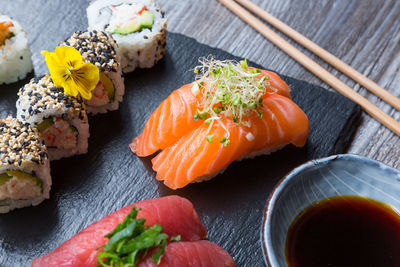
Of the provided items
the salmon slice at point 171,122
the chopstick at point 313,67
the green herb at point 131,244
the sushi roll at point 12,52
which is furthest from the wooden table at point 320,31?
the green herb at point 131,244

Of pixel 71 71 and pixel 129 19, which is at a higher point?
pixel 129 19

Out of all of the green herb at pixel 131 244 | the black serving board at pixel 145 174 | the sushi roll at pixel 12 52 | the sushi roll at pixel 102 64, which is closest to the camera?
the green herb at pixel 131 244

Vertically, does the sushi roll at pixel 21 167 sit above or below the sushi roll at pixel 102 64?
below

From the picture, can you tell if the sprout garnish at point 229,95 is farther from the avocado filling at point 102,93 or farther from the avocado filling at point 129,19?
the avocado filling at point 129,19

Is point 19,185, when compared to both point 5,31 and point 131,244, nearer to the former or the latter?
point 131,244

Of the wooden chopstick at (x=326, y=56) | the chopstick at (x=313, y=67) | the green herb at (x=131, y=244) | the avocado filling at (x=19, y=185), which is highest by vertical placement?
the wooden chopstick at (x=326, y=56)

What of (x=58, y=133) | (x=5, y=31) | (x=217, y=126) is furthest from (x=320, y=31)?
(x=5, y=31)

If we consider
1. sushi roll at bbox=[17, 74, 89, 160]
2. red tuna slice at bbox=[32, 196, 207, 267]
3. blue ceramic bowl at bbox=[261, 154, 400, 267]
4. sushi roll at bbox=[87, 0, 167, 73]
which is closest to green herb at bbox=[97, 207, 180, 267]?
red tuna slice at bbox=[32, 196, 207, 267]
